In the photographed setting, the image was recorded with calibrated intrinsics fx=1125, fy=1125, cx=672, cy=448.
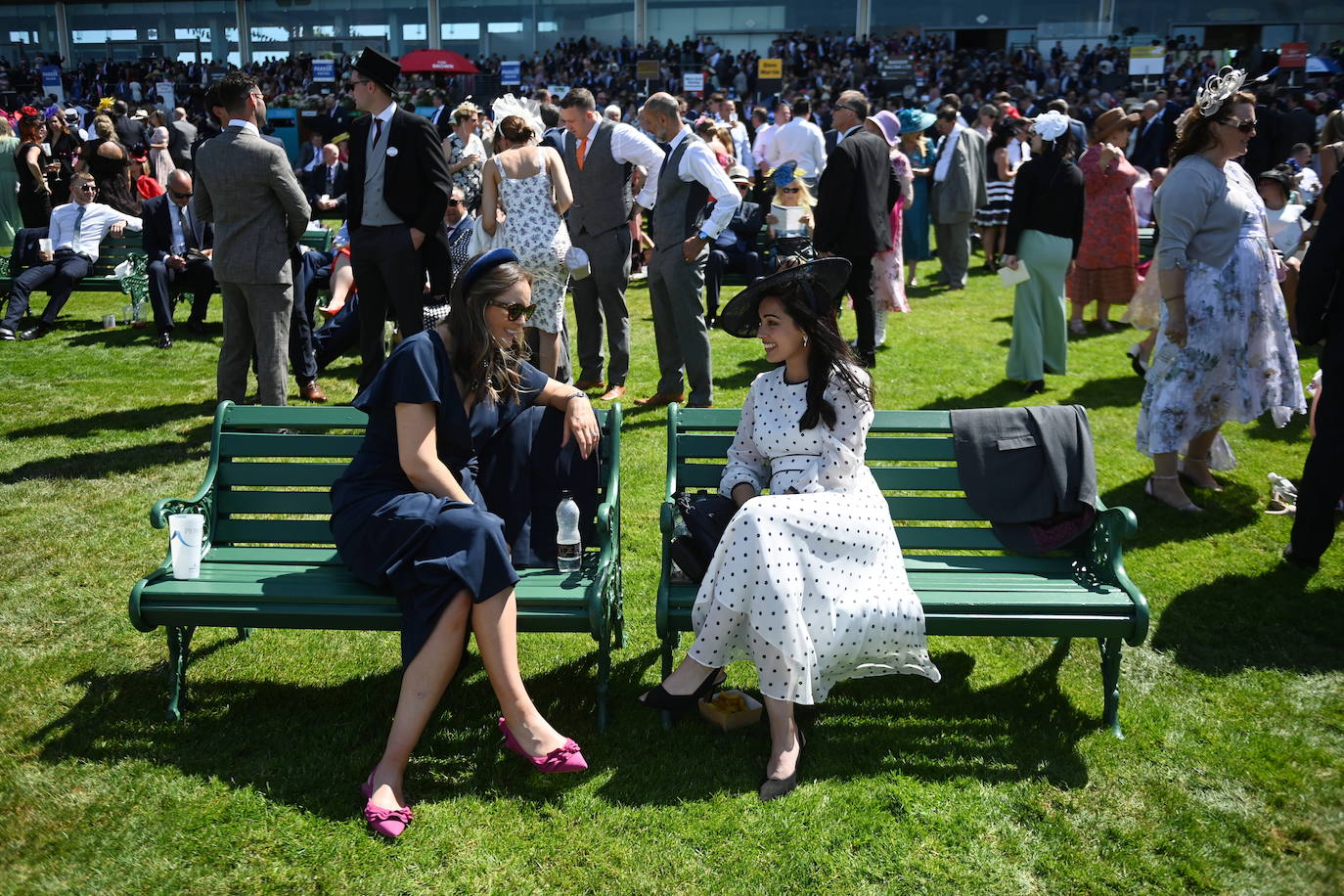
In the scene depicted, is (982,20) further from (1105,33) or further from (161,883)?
(161,883)

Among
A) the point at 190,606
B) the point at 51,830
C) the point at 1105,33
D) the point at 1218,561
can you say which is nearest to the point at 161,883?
the point at 51,830

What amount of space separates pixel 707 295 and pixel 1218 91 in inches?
236

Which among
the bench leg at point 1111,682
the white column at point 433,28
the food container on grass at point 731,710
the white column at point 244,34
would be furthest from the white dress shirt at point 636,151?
the white column at point 244,34

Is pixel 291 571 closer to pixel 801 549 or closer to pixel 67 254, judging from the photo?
pixel 801 549

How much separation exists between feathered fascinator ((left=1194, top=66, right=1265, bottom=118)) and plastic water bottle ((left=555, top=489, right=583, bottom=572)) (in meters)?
3.59

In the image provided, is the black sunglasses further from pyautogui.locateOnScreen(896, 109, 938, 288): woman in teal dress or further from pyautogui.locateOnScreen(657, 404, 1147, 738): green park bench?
pyautogui.locateOnScreen(896, 109, 938, 288): woman in teal dress

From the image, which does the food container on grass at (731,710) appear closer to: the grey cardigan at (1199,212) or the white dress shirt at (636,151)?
the grey cardigan at (1199,212)

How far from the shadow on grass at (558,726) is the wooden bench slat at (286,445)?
2.84 feet

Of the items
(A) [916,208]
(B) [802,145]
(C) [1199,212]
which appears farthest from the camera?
(B) [802,145]

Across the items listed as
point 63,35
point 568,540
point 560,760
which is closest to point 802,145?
point 568,540

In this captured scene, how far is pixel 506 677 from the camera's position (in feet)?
11.8

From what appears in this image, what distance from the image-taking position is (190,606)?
3848 millimetres

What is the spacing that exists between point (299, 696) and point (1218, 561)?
418 cm

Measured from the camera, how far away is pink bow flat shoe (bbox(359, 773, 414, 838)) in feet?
10.9
